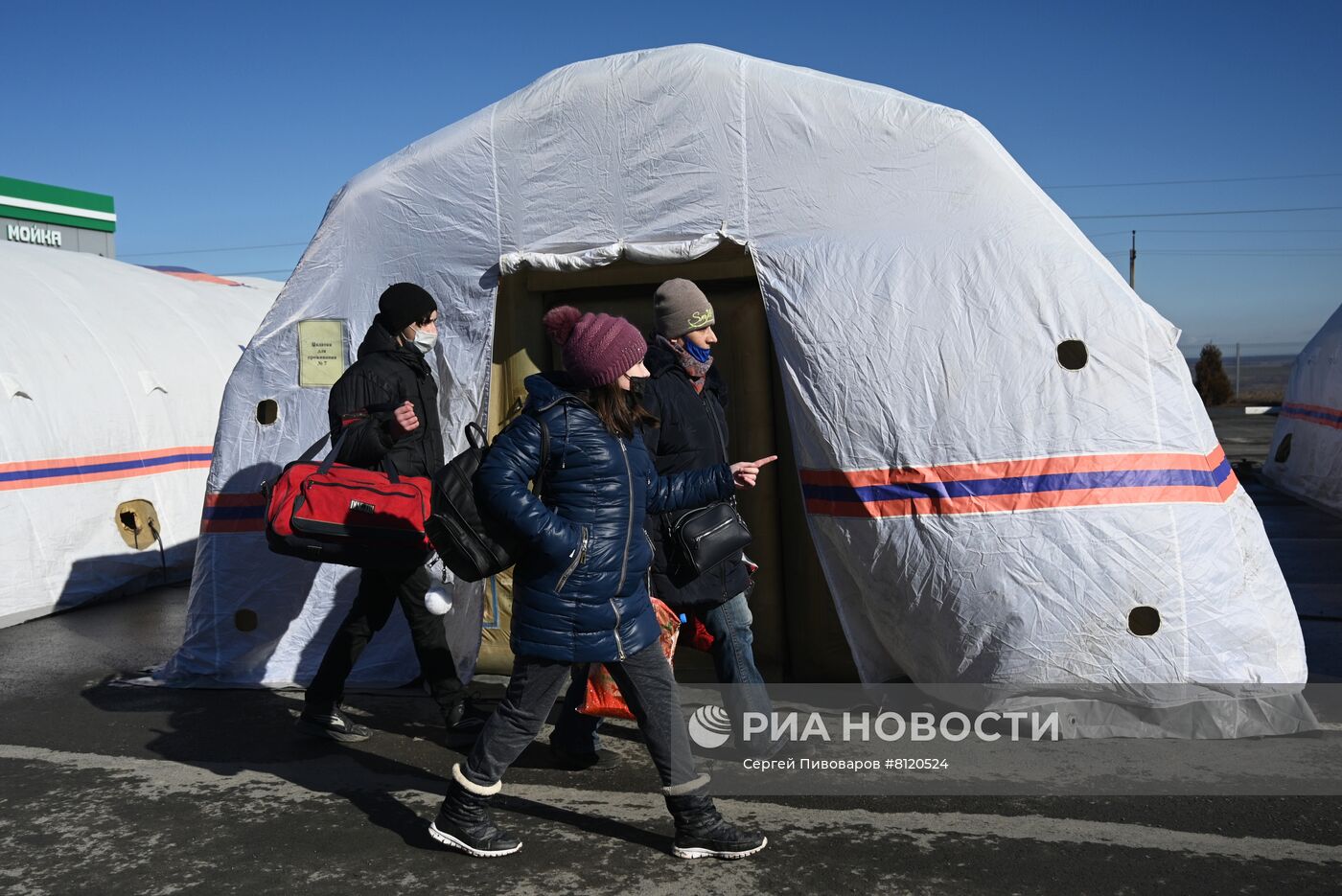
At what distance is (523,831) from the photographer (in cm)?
443

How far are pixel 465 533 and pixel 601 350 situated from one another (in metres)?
0.74

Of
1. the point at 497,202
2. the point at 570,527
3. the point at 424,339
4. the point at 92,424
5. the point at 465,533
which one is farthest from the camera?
the point at 92,424

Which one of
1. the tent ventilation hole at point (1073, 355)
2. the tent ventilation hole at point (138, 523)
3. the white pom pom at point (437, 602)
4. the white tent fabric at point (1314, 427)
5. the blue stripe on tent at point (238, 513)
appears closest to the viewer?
the white pom pom at point (437, 602)

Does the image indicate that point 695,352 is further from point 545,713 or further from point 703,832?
point 703,832

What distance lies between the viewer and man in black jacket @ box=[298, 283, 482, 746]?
538 centimetres

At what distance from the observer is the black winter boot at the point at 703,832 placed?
4098mm

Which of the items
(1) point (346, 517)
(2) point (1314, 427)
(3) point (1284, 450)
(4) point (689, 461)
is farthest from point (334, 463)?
(3) point (1284, 450)

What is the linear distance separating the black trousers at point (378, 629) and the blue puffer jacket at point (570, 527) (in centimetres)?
149

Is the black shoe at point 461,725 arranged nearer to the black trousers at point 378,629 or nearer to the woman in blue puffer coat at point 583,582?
the black trousers at point 378,629

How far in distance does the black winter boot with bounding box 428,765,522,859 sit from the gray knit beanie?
190cm

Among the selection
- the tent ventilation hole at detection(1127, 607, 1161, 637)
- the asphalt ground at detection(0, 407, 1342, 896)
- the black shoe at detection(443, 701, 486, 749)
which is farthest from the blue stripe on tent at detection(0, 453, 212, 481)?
the tent ventilation hole at detection(1127, 607, 1161, 637)

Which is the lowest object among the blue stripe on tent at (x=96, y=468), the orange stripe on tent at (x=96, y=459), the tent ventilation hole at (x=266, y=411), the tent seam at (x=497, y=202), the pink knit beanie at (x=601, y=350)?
the blue stripe on tent at (x=96, y=468)

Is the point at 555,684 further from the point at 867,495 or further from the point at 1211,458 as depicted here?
the point at 1211,458

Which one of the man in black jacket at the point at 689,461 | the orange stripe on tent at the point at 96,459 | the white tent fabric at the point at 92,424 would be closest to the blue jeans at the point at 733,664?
the man in black jacket at the point at 689,461
